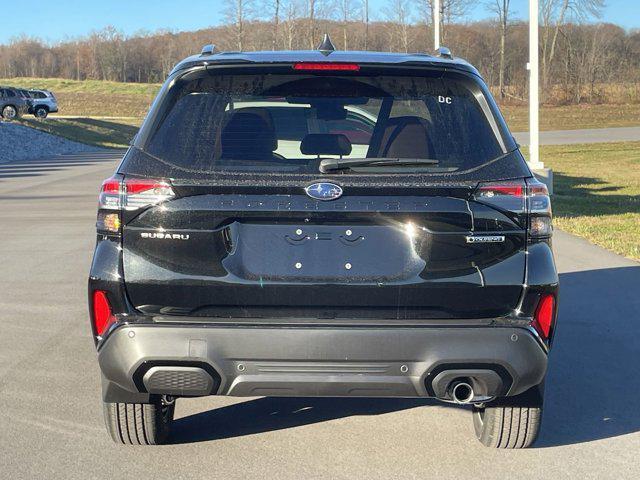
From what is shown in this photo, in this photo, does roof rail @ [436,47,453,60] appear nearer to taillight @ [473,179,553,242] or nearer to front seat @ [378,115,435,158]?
front seat @ [378,115,435,158]

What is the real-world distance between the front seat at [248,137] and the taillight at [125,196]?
0.31 metres

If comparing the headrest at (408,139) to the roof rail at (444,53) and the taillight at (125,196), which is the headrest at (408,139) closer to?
the roof rail at (444,53)

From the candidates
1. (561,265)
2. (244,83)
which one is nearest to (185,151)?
(244,83)

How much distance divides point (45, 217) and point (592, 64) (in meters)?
73.1

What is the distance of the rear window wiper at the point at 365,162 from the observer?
3846mm

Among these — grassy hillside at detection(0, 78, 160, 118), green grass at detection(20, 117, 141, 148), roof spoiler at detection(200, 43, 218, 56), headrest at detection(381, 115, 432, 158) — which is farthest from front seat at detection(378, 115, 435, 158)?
grassy hillside at detection(0, 78, 160, 118)

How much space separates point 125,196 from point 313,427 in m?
1.78

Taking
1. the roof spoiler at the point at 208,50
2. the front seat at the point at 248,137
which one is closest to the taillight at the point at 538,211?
the front seat at the point at 248,137

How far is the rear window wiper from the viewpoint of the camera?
3.85 metres

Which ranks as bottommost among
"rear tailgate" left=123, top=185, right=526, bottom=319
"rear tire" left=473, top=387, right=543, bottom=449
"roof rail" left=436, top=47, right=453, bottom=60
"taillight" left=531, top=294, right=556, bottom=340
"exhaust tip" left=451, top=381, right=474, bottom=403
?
"rear tire" left=473, top=387, right=543, bottom=449

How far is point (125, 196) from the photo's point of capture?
3.86 m

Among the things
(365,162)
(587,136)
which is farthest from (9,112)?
(365,162)

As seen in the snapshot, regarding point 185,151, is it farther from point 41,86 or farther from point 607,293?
point 41,86

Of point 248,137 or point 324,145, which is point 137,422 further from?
point 324,145
